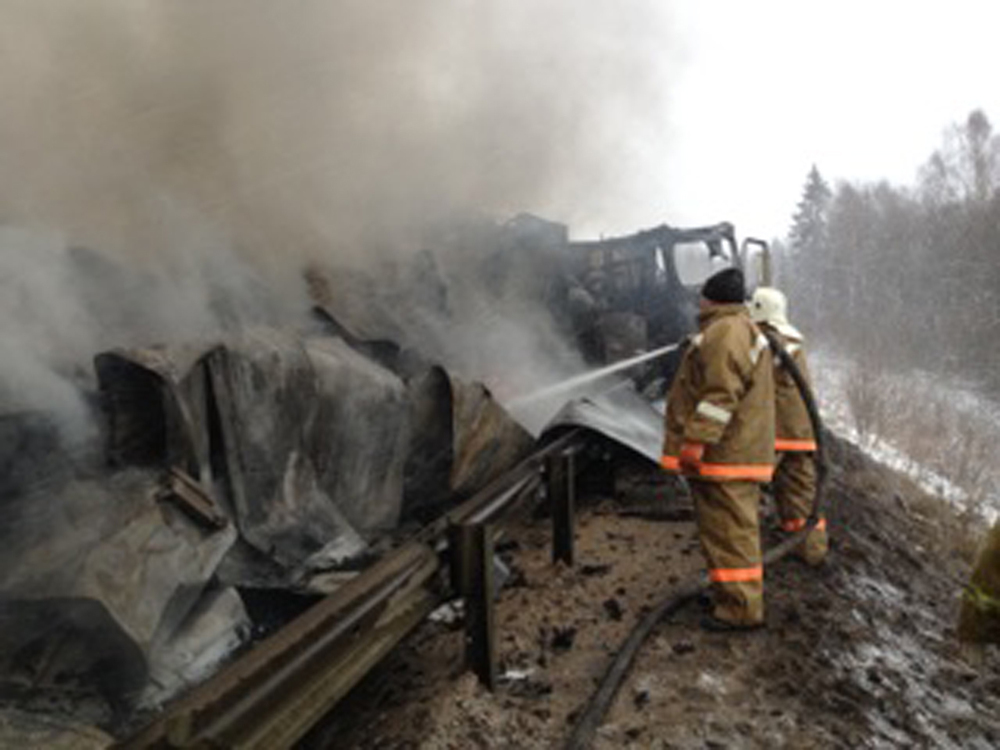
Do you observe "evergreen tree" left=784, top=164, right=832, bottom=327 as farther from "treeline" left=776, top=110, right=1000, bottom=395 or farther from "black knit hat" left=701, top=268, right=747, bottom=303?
"black knit hat" left=701, top=268, right=747, bottom=303

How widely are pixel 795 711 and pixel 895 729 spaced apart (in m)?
0.39

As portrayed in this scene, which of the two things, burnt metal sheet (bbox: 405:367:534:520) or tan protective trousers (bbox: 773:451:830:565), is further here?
tan protective trousers (bbox: 773:451:830:565)

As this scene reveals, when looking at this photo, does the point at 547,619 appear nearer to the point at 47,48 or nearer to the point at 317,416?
the point at 317,416

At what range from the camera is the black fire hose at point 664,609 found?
93.2 inches

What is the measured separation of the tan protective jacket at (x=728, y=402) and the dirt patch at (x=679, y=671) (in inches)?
31.9

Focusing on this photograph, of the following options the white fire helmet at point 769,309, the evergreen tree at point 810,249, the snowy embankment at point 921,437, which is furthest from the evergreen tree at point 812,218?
the white fire helmet at point 769,309

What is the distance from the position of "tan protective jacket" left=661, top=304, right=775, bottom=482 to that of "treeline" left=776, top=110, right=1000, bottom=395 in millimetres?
21216

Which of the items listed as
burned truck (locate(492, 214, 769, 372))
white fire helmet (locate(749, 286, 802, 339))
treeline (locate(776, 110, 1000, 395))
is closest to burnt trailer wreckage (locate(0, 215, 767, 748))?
white fire helmet (locate(749, 286, 802, 339))

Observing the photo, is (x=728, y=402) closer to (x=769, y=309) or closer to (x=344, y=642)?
(x=769, y=309)

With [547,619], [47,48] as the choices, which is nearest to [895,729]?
[547,619]

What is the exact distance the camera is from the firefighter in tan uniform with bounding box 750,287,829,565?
4.16 meters

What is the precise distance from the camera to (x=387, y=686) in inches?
111

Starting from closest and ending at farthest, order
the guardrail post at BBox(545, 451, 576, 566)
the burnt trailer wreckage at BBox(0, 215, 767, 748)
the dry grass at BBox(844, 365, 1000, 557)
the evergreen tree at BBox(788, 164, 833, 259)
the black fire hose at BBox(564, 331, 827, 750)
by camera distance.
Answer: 1. the burnt trailer wreckage at BBox(0, 215, 767, 748)
2. the black fire hose at BBox(564, 331, 827, 750)
3. the guardrail post at BBox(545, 451, 576, 566)
4. the dry grass at BBox(844, 365, 1000, 557)
5. the evergreen tree at BBox(788, 164, 833, 259)

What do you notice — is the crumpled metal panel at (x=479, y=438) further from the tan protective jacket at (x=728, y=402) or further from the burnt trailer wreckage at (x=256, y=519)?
the tan protective jacket at (x=728, y=402)
